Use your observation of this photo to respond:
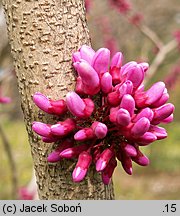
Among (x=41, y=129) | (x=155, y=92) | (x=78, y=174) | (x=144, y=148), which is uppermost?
(x=144, y=148)

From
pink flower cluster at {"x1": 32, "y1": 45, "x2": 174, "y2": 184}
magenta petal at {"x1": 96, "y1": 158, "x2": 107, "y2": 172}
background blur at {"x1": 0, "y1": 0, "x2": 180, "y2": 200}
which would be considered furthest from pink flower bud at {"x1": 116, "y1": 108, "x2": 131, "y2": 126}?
background blur at {"x1": 0, "y1": 0, "x2": 180, "y2": 200}

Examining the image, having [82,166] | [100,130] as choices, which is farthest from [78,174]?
[100,130]

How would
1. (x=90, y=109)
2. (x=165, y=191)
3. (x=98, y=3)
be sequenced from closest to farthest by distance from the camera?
(x=90, y=109)
(x=165, y=191)
(x=98, y=3)

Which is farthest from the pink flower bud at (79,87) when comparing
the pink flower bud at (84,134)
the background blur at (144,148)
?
the background blur at (144,148)

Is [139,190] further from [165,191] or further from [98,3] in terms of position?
[98,3]

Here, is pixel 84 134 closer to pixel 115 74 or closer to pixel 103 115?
pixel 103 115
